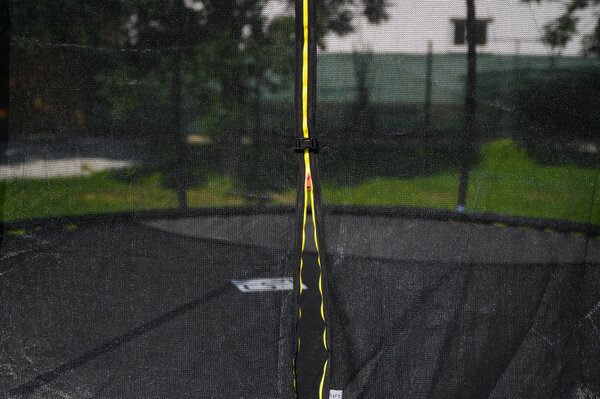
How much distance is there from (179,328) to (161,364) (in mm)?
123

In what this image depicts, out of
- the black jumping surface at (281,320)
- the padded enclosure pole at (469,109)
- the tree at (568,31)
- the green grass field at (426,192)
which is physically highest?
the tree at (568,31)

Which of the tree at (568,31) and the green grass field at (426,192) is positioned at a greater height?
the tree at (568,31)

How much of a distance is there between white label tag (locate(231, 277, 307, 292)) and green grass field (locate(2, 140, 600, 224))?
8.9 inches

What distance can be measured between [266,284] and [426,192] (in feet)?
1.75

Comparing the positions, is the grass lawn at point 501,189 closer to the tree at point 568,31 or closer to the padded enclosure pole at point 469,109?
the padded enclosure pole at point 469,109

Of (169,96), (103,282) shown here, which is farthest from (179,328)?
(169,96)

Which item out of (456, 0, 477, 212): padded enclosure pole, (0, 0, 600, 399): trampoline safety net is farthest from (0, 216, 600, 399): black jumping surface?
(456, 0, 477, 212): padded enclosure pole

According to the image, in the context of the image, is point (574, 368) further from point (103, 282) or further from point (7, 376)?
point (7, 376)

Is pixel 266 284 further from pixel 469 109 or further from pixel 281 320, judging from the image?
pixel 469 109

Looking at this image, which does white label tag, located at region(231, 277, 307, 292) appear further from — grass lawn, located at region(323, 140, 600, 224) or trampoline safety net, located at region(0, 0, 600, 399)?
grass lawn, located at region(323, 140, 600, 224)

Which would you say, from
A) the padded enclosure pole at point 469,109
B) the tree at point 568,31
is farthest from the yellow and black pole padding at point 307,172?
the tree at point 568,31

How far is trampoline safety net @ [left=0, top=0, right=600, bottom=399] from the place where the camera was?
6.18 feet

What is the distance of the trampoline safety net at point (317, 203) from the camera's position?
6.18 feet

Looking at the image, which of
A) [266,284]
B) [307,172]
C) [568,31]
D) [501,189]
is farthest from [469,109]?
[266,284]
